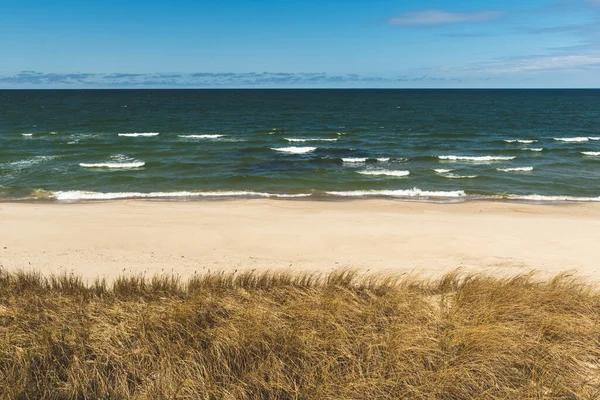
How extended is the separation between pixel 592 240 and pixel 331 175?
13.2m

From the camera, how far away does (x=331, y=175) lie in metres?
23.8

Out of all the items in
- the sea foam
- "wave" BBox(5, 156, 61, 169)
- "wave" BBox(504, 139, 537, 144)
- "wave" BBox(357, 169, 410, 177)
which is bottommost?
"wave" BBox(5, 156, 61, 169)

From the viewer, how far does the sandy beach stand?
10.9 m

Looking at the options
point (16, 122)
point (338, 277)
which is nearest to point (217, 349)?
point (338, 277)

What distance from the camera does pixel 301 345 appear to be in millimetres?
5355

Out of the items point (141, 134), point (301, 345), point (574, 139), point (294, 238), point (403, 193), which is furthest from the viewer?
point (141, 134)

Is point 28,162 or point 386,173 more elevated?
point 386,173

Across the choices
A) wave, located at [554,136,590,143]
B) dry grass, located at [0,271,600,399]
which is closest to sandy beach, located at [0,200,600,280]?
dry grass, located at [0,271,600,399]

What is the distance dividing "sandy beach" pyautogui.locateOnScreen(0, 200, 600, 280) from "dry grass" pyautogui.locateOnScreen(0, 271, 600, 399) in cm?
322

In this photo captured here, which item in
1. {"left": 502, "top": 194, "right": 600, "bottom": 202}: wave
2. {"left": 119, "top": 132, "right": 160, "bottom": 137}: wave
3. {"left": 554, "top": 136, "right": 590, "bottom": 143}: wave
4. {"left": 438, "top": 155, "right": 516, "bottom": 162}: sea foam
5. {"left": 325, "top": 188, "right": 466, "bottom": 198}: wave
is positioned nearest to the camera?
{"left": 502, "top": 194, "right": 600, "bottom": 202}: wave

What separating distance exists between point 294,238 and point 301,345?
25.3 ft

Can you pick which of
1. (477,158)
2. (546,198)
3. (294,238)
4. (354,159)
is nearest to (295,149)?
(354,159)

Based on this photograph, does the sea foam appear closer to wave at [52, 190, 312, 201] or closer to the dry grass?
wave at [52, 190, 312, 201]

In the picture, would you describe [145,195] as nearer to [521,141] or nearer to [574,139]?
[521,141]
